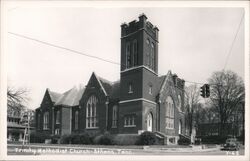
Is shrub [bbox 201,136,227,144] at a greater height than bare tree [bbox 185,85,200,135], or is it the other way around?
bare tree [bbox 185,85,200,135]

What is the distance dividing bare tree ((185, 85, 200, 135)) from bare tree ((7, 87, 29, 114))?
814 centimetres

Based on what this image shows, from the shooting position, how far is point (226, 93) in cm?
1930

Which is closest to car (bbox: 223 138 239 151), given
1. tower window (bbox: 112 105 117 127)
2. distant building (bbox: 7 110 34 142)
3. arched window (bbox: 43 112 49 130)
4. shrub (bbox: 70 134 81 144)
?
tower window (bbox: 112 105 117 127)

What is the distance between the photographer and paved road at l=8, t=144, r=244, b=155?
60.5ft

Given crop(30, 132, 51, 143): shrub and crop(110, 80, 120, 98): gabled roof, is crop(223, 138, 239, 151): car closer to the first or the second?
crop(110, 80, 120, 98): gabled roof

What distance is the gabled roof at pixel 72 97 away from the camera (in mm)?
20991

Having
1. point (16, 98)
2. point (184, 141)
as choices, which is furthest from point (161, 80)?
point (16, 98)

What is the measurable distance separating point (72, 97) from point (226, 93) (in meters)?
8.62

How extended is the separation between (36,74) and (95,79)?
318 centimetres

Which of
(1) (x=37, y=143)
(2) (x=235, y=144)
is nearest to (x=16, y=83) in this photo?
(1) (x=37, y=143)

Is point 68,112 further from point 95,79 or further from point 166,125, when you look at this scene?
point 166,125

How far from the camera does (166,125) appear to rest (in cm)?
2139

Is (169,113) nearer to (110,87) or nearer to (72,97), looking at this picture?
(110,87)

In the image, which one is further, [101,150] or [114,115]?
[114,115]
